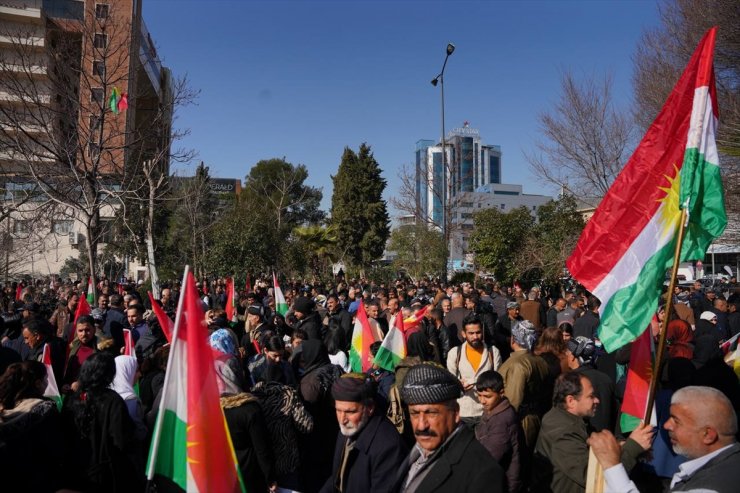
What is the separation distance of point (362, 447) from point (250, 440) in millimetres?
893

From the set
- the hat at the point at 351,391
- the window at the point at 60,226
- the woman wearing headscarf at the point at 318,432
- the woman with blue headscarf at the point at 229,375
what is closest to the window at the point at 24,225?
the window at the point at 60,226

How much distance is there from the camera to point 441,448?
8.75 ft

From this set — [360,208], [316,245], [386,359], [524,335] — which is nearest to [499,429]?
[524,335]

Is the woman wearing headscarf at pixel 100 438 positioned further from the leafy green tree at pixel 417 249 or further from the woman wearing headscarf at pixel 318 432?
the leafy green tree at pixel 417 249

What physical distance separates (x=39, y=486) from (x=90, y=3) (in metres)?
12.9

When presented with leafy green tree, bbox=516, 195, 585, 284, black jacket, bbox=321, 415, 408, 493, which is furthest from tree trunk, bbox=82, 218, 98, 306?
leafy green tree, bbox=516, 195, 585, 284

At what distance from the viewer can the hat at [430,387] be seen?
2744 millimetres

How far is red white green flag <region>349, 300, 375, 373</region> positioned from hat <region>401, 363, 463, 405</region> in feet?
17.3

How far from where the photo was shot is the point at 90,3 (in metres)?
13.5

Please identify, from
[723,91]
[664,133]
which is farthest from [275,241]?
[664,133]

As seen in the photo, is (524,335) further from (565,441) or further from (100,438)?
(100,438)

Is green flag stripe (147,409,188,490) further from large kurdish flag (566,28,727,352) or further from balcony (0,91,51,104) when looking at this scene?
balcony (0,91,51,104)

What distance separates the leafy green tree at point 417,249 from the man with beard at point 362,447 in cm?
2689

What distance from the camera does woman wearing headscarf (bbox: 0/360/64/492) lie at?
3643 millimetres
